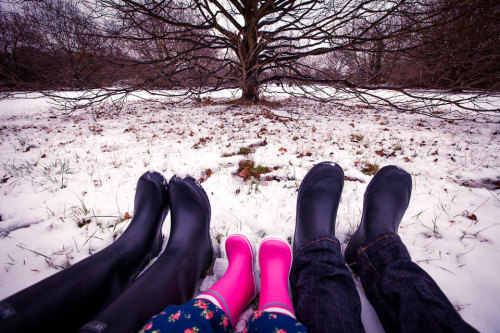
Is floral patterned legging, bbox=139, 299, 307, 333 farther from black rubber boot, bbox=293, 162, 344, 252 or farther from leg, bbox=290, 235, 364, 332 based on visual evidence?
black rubber boot, bbox=293, 162, 344, 252

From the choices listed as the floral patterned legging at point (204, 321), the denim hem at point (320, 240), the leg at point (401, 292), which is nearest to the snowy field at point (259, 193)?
the leg at point (401, 292)

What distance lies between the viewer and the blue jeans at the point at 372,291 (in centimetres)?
61

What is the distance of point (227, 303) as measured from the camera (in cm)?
77

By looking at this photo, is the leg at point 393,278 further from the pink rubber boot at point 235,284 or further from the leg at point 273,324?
the pink rubber boot at point 235,284

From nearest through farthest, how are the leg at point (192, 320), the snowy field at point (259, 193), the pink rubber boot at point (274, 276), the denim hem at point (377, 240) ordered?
the leg at point (192, 320)
the pink rubber boot at point (274, 276)
the denim hem at point (377, 240)
the snowy field at point (259, 193)

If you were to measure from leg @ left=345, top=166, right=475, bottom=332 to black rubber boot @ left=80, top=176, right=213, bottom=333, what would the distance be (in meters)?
0.78

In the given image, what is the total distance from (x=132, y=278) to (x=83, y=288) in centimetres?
27

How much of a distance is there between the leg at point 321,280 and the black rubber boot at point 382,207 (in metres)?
0.16

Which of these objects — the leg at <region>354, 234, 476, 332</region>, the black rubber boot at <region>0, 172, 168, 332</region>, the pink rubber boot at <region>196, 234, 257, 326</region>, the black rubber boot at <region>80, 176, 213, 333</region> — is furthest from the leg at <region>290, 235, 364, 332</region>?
the black rubber boot at <region>0, 172, 168, 332</region>

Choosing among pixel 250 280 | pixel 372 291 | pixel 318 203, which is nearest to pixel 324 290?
pixel 372 291

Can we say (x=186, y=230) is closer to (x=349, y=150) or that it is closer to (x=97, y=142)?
(x=349, y=150)

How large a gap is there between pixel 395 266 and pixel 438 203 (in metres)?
1.05

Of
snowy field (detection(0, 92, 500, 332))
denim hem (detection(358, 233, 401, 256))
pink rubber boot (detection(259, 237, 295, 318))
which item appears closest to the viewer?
pink rubber boot (detection(259, 237, 295, 318))

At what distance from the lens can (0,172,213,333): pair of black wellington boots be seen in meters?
0.60
